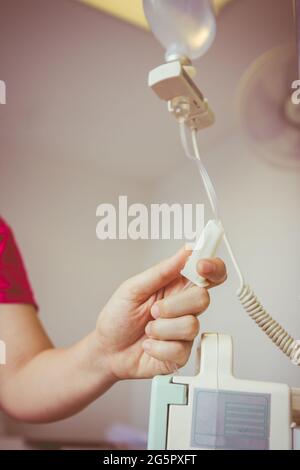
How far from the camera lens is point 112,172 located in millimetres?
835

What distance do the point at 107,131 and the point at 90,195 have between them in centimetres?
14

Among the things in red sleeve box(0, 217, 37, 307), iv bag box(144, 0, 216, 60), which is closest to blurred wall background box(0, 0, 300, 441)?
red sleeve box(0, 217, 37, 307)

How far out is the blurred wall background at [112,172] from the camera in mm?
771

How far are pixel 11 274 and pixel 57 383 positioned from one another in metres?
0.23

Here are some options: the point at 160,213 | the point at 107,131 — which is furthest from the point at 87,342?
the point at 107,131

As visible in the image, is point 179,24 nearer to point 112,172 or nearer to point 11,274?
point 112,172

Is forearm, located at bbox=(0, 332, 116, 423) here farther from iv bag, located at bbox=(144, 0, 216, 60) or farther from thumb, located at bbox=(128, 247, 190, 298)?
iv bag, located at bbox=(144, 0, 216, 60)

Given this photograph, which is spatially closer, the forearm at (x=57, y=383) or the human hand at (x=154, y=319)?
the human hand at (x=154, y=319)

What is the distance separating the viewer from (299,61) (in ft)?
2.63

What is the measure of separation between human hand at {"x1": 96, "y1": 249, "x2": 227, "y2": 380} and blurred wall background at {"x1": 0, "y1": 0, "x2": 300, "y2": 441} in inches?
4.6

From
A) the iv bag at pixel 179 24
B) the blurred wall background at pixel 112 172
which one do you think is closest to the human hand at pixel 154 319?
the blurred wall background at pixel 112 172

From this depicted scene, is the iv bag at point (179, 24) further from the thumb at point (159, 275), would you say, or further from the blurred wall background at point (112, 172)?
the thumb at point (159, 275)
